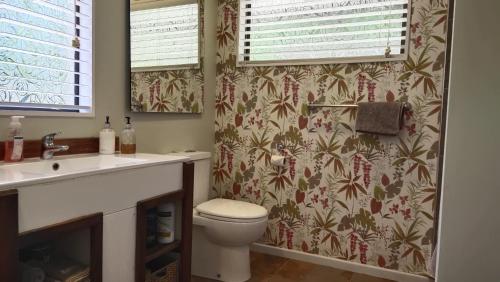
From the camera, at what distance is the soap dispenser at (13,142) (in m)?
1.40

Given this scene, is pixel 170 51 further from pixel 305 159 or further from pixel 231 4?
pixel 305 159

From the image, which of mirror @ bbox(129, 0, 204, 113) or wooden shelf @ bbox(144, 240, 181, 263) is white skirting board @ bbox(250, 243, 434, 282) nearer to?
wooden shelf @ bbox(144, 240, 181, 263)

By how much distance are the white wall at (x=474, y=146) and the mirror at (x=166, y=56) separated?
1645 mm

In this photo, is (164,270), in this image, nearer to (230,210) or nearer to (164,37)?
(230,210)

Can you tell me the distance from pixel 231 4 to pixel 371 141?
5.00 ft

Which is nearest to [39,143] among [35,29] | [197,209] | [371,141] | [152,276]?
[35,29]

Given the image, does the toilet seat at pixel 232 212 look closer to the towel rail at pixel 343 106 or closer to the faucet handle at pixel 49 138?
the towel rail at pixel 343 106

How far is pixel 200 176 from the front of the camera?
7.98ft

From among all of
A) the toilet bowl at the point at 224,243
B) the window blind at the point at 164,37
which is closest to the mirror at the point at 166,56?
the window blind at the point at 164,37

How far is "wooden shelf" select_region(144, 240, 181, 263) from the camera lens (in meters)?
1.64

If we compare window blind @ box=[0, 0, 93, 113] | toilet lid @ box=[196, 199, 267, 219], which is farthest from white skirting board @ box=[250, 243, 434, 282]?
window blind @ box=[0, 0, 93, 113]

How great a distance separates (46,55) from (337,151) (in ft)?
6.10

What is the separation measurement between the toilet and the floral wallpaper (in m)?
0.44

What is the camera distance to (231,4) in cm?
278
